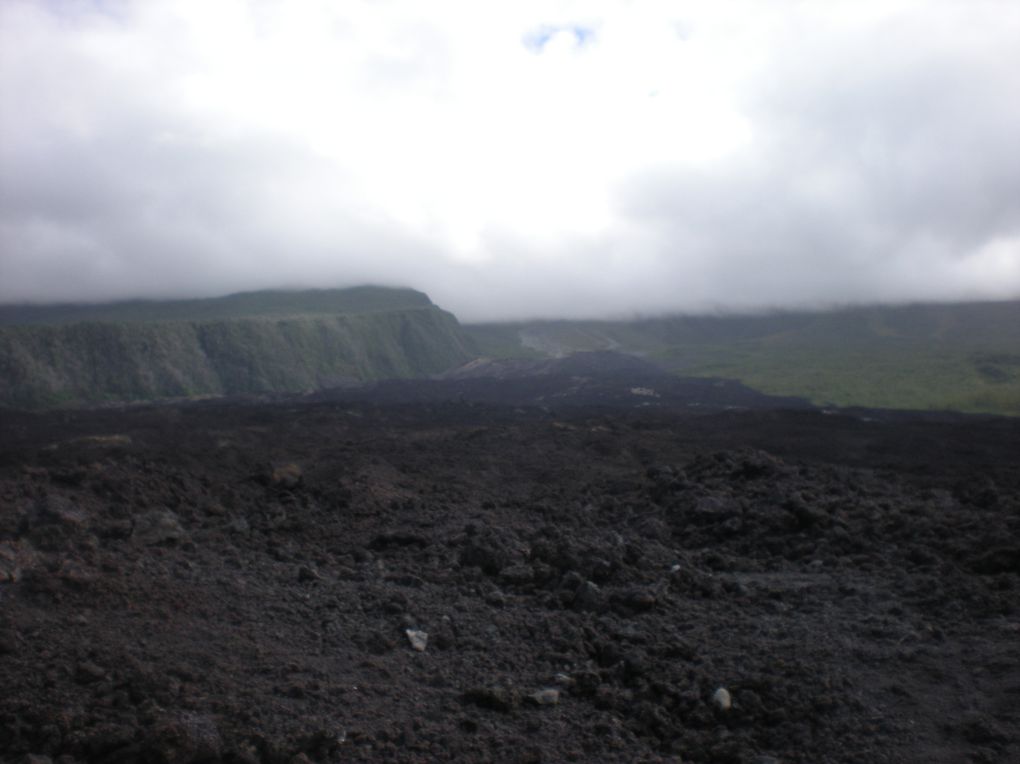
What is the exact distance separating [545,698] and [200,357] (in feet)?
221

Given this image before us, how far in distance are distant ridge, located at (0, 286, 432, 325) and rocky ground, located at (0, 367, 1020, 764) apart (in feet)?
256

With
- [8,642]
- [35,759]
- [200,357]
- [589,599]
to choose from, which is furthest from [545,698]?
[200,357]

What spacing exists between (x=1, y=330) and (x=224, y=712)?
6398 cm

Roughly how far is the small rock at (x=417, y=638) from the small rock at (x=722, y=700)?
10.6ft

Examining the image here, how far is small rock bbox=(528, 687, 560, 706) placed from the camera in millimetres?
7891

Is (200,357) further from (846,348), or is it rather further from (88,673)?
(846,348)

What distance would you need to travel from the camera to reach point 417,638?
9.38 meters

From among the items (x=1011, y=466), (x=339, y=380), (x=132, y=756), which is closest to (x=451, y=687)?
(x=132, y=756)

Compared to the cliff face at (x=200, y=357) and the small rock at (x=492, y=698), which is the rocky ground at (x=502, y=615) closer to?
the small rock at (x=492, y=698)

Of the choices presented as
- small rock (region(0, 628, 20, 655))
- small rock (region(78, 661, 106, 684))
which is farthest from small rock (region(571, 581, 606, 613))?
small rock (region(0, 628, 20, 655))

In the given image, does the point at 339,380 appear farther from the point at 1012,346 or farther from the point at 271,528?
the point at 1012,346

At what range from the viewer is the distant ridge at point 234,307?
9669 cm

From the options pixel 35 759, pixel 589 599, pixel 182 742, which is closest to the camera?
pixel 35 759

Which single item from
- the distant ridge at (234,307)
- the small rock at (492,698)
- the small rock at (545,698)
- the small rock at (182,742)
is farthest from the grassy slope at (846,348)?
the small rock at (182,742)
